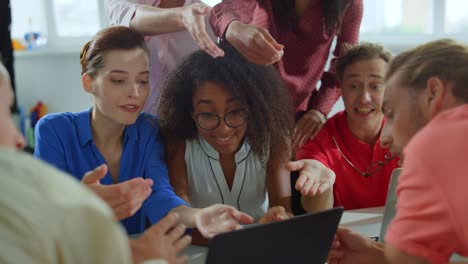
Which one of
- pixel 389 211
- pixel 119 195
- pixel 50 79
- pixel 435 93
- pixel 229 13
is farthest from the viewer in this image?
pixel 50 79

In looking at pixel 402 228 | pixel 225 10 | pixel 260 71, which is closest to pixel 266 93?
pixel 260 71

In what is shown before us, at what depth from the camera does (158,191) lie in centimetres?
116

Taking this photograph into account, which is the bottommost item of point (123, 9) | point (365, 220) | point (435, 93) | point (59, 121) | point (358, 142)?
point (365, 220)

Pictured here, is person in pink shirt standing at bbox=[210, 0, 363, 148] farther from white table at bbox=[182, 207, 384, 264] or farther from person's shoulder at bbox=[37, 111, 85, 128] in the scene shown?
person's shoulder at bbox=[37, 111, 85, 128]

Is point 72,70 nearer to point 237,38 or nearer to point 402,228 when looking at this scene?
point 237,38

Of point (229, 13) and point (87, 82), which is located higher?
point (229, 13)

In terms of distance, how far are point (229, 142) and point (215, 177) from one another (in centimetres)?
8

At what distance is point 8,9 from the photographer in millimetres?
1698

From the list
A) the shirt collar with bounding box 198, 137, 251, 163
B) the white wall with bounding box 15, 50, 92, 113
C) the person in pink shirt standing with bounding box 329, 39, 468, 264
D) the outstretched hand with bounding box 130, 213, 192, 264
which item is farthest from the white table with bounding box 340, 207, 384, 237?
the white wall with bounding box 15, 50, 92, 113

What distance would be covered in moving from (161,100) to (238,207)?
268 millimetres

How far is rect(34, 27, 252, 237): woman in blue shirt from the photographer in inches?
45.0

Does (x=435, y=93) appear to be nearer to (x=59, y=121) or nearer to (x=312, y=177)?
(x=312, y=177)

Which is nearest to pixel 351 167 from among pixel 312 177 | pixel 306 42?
pixel 312 177

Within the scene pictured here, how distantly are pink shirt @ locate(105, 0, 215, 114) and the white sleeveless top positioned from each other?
0.13 meters
